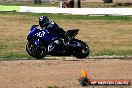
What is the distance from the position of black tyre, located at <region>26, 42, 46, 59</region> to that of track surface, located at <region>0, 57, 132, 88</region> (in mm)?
691

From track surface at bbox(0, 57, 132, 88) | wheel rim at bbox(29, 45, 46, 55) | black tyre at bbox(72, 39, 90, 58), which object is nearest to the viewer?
track surface at bbox(0, 57, 132, 88)

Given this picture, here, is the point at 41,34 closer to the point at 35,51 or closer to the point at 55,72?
the point at 35,51

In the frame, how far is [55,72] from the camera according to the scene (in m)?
12.9

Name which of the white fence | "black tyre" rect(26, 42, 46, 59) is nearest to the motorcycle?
"black tyre" rect(26, 42, 46, 59)

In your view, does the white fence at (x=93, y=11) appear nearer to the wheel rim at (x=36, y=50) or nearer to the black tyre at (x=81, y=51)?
the black tyre at (x=81, y=51)

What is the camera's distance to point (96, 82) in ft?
33.8

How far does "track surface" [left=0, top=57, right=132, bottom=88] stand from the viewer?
36.7 ft

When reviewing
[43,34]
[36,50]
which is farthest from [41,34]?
[36,50]

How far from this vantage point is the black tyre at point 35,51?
16.4 metres

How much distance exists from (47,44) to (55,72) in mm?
3623

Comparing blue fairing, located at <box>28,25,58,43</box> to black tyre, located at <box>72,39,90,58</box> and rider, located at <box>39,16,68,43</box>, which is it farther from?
black tyre, located at <box>72,39,90,58</box>

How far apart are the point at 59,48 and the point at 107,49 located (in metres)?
5.39

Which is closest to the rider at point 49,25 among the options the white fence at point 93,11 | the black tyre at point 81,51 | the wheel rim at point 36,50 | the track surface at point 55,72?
the black tyre at point 81,51

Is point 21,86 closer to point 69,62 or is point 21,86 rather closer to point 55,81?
point 55,81
